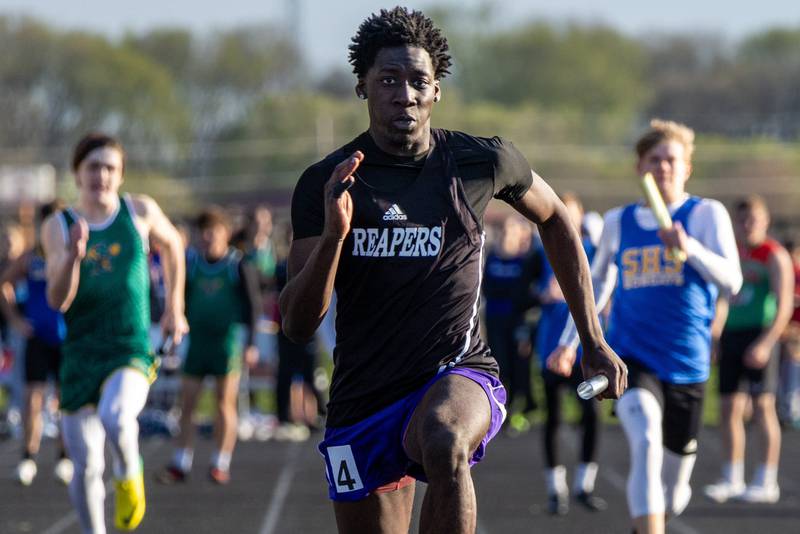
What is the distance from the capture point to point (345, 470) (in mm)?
4902

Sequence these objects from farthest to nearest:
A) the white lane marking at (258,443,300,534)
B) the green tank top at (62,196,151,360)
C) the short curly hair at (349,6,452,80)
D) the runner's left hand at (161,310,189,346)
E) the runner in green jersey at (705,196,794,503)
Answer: the runner in green jersey at (705,196,794,503) < the white lane marking at (258,443,300,534) < the runner's left hand at (161,310,189,346) < the green tank top at (62,196,151,360) < the short curly hair at (349,6,452,80)

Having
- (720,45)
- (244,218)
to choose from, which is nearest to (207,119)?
(720,45)

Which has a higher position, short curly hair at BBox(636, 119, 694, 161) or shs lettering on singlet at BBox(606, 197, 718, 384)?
short curly hair at BBox(636, 119, 694, 161)

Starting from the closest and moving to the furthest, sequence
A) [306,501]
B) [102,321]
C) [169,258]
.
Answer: [102,321], [169,258], [306,501]

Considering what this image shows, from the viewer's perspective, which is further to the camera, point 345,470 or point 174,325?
point 174,325

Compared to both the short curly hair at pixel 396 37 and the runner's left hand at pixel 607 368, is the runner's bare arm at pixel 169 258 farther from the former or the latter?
the runner's left hand at pixel 607 368

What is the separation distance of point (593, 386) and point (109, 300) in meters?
3.65

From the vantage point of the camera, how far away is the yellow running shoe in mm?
7284

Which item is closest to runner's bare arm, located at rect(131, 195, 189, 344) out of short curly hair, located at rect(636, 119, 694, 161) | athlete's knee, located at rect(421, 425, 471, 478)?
short curly hair, located at rect(636, 119, 694, 161)

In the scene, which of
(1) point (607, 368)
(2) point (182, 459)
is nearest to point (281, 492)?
(2) point (182, 459)

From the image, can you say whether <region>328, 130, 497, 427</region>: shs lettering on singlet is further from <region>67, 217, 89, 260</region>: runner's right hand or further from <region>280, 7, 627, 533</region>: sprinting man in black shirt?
<region>67, 217, 89, 260</region>: runner's right hand

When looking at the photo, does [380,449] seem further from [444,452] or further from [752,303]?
[752,303]

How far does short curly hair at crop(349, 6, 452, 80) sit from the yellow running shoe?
316 centimetres

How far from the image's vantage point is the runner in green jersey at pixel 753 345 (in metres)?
11.0
